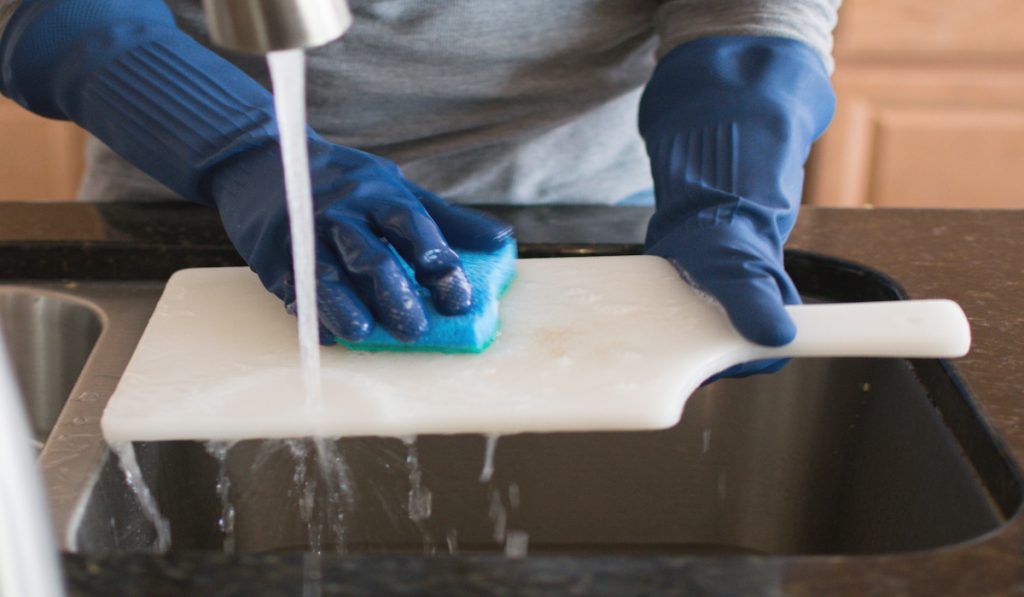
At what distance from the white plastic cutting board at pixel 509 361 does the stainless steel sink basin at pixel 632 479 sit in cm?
5

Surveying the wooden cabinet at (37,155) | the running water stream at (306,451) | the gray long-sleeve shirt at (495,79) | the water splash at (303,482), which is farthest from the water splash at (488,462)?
the wooden cabinet at (37,155)

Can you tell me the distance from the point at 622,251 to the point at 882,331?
9.1 inches

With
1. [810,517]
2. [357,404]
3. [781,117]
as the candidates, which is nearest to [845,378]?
[810,517]

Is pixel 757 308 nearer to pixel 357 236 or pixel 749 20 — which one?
pixel 357 236

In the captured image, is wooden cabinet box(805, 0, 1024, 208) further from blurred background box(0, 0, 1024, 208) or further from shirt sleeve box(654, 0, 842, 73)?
shirt sleeve box(654, 0, 842, 73)

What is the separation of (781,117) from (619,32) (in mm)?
240

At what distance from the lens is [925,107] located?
6.22ft

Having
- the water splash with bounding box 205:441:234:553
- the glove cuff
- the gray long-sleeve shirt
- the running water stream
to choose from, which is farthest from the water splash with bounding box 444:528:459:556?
the gray long-sleeve shirt

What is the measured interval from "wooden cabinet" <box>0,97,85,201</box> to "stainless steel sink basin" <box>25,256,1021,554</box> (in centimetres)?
135

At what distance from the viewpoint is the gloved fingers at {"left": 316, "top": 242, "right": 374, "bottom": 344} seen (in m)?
0.62

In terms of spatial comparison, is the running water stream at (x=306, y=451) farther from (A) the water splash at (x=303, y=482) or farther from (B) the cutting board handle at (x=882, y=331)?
(B) the cutting board handle at (x=882, y=331)

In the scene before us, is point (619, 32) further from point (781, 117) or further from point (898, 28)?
point (898, 28)

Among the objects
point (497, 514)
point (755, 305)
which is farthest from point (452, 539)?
point (755, 305)

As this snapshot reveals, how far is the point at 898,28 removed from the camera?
1.82m
